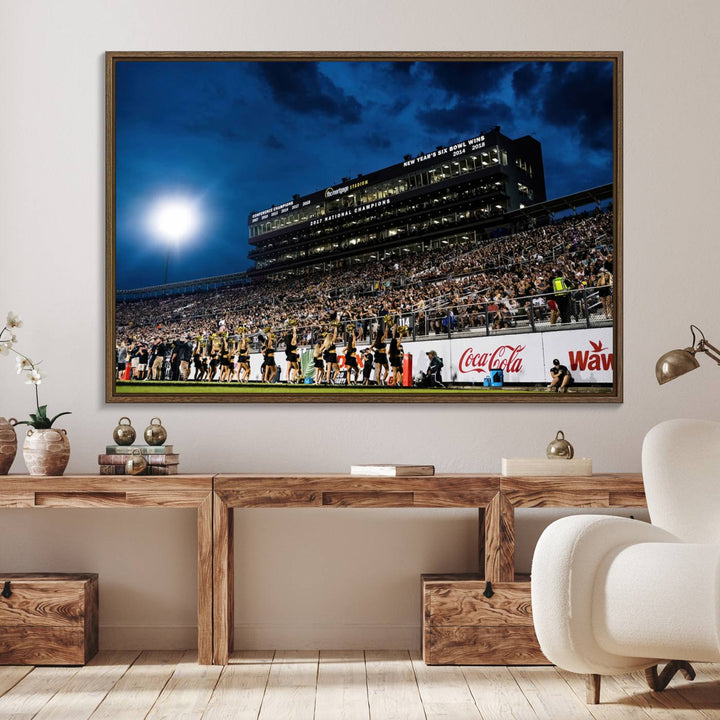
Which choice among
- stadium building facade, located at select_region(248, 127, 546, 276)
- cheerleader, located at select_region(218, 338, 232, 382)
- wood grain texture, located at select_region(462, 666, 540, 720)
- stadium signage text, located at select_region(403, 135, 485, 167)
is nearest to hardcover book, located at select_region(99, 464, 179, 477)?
cheerleader, located at select_region(218, 338, 232, 382)

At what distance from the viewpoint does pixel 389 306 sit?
337 cm

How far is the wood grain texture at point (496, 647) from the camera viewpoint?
2.86 metres

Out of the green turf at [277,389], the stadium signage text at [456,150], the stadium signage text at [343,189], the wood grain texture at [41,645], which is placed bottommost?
the wood grain texture at [41,645]

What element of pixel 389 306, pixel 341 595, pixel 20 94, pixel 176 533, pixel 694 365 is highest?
pixel 20 94

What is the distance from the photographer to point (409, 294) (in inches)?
133

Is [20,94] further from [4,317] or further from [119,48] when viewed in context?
[4,317]

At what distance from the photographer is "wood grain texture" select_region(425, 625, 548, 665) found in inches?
113

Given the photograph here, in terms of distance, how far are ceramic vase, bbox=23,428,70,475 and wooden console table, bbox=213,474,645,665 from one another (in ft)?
1.88

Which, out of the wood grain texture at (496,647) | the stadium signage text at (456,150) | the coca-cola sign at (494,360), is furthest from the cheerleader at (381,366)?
the wood grain texture at (496,647)

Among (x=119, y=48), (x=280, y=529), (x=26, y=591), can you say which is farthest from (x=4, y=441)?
(x=119, y=48)

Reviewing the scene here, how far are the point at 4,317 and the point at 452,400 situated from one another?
178 centimetres

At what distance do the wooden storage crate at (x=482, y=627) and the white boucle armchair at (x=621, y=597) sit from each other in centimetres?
39

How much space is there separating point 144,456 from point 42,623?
2.13 ft

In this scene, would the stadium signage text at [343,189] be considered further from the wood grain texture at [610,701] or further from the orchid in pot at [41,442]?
the wood grain texture at [610,701]
